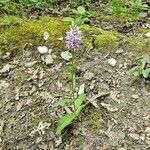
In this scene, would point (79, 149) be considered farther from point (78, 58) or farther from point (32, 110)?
point (78, 58)

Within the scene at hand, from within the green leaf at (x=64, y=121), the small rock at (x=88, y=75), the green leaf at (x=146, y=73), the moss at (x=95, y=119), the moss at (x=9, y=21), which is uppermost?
the moss at (x=9, y=21)

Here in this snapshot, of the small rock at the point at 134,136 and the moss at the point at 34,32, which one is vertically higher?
the moss at the point at 34,32

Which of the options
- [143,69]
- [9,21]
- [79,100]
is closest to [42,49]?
[9,21]

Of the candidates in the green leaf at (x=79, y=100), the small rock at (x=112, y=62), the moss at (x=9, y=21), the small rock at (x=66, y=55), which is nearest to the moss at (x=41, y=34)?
the moss at (x=9, y=21)

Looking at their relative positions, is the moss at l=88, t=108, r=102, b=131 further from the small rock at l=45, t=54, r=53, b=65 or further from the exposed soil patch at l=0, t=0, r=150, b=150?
the small rock at l=45, t=54, r=53, b=65

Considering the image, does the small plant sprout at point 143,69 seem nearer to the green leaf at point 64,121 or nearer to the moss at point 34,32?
the green leaf at point 64,121

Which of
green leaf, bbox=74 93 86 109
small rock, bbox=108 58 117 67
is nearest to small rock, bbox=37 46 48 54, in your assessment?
small rock, bbox=108 58 117 67

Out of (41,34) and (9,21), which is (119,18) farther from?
(9,21)
